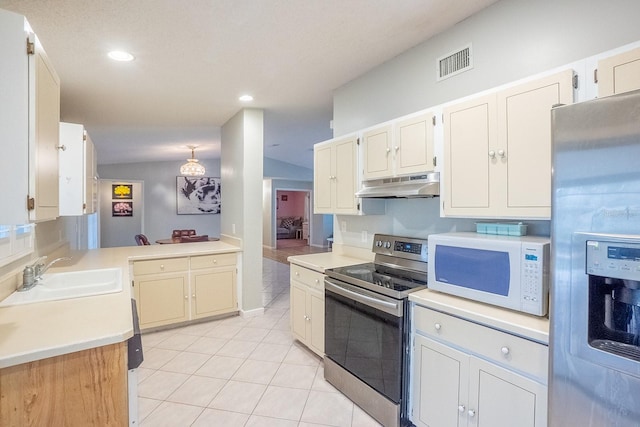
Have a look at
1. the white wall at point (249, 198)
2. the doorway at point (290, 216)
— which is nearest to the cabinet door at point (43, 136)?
the white wall at point (249, 198)

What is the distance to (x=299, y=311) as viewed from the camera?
9.67 feet

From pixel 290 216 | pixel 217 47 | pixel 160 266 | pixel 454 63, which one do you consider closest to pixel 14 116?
pixel 217 47

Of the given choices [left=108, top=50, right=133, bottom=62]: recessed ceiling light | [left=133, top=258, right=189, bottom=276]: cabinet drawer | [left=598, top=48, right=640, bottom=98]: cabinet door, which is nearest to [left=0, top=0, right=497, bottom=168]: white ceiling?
[left=108, top=50, right=133, bottom=62]: recessed ceiling light

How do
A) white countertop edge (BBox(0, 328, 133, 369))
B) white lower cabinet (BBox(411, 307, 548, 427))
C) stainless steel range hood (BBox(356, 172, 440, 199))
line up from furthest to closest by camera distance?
stainless steel range hood (BBox(356, 172, 440, 199)) → white lower cabinet (BBox(411, 307, 548, 427)) → white countertop edge (BBox(0, 328, 133, 369))

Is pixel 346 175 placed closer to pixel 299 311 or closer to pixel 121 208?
pixel 299 311

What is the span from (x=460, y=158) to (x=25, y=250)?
286 cm

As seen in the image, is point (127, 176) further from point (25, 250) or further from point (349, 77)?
point (349, 77)

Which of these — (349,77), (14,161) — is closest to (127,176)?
(349,77)

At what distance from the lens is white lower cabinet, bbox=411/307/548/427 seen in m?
1.32

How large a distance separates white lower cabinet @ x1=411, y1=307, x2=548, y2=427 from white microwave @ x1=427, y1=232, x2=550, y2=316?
0.16m

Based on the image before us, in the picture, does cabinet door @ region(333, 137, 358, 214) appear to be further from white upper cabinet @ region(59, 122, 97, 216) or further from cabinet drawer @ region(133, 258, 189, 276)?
white upper cabinet @ region(59, 122, 97, 216)

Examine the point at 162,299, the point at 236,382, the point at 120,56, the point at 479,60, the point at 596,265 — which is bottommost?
the point at 236,382

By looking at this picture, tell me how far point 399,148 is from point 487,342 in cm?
130

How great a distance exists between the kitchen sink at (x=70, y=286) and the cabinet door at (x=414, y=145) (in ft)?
6.48
